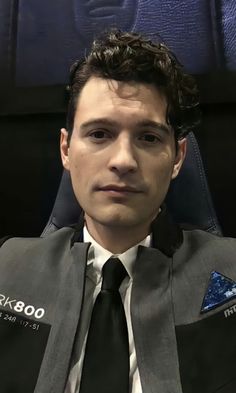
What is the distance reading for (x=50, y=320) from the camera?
102 centimetres

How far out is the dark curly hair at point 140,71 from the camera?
1087mm

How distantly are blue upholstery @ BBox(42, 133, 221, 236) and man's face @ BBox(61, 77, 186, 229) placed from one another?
0.75 ft

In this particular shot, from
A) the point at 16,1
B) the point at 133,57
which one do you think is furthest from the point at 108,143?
the point at 16,1

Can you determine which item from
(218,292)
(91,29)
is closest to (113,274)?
(218,292)

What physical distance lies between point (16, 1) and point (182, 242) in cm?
128

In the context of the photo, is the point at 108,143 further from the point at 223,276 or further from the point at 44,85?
the point at 44,85

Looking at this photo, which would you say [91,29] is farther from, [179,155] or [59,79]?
[179,155]

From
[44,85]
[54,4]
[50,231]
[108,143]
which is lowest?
[50,231]

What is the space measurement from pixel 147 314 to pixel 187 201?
1.41ft

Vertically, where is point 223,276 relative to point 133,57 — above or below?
below

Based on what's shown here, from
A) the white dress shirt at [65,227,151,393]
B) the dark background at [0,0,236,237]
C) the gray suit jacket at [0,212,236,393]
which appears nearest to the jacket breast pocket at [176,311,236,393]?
the gray suit jacket at [0,212,236,393]

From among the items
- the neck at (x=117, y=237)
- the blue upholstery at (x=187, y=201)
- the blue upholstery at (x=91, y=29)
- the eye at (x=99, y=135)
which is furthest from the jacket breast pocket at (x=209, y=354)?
the blue upholstery at (x=91, y=29)

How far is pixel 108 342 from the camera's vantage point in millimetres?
973

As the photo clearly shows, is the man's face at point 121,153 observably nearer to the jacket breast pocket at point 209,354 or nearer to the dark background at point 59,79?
the jacket breast pocket at point 209,354
